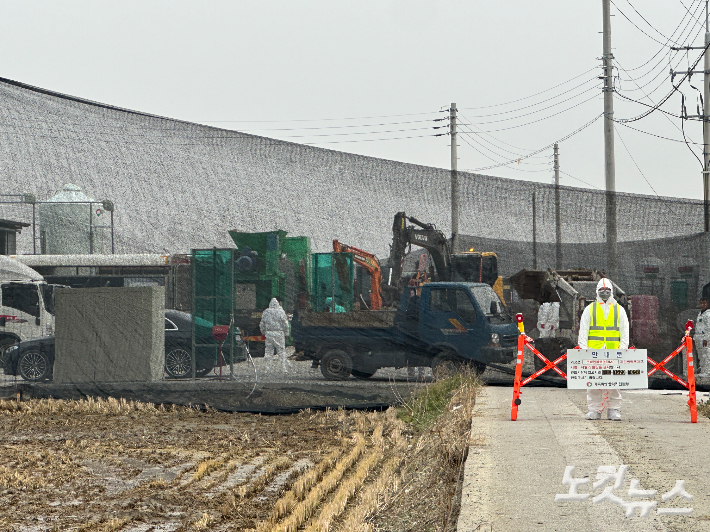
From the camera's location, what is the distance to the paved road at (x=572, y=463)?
4.88 m

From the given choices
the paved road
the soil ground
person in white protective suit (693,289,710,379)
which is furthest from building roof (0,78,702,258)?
the paved road

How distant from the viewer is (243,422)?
33.1 ft

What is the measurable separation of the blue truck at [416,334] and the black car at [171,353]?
1.28 meters

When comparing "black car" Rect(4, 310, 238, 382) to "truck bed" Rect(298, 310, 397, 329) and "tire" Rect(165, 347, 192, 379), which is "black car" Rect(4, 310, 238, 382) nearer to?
"tire" Rect(165, 347, 192, 379)

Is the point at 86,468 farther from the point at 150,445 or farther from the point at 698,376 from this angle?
the point at 698,376

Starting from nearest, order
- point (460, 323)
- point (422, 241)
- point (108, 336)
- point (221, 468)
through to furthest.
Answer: point (221, 468) < point (108, 336) < point (422, 241) < point (460, 323)

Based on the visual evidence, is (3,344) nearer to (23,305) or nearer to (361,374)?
(23,305)

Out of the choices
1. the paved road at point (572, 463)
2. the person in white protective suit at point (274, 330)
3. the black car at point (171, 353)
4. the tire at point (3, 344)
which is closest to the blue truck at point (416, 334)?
the person in white protective suit at point (274, 330)

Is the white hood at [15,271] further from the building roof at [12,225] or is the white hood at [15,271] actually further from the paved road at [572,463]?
the paved road at [572,463]

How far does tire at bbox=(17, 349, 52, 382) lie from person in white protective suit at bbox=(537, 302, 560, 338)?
7.65 m

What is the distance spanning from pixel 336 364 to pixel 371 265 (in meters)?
1.53

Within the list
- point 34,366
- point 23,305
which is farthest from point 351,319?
point 23,305

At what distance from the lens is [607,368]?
29.7 feet

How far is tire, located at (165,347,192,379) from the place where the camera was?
36.5ft
